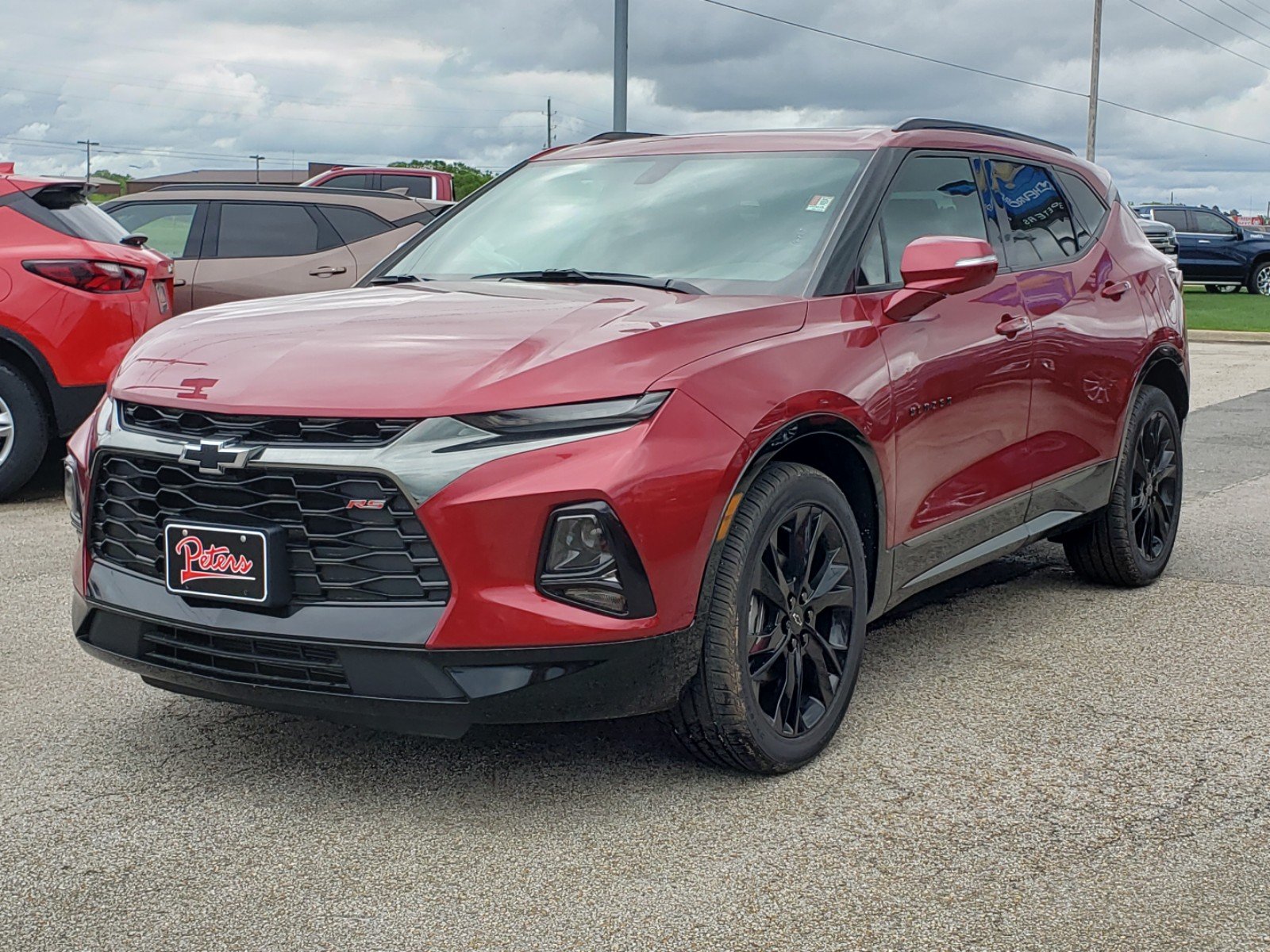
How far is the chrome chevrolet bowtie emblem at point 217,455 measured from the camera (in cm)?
323

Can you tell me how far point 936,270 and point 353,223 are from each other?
7620 mm

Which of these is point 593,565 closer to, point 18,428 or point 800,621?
point 800,621

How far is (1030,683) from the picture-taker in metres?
4.57

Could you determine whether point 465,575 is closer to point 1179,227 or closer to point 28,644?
point 28,644

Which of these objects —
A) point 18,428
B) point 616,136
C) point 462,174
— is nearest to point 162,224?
point 18,428

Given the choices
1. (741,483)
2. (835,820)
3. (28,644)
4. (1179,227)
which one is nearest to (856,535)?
(741,483)

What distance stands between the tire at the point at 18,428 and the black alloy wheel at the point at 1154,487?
5397 mm

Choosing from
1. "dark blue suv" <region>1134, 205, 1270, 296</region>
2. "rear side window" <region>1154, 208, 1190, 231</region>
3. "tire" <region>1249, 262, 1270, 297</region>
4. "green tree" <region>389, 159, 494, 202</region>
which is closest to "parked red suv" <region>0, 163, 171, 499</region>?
"dark blue suv" <region>1134, 205, 1270, 296</region>

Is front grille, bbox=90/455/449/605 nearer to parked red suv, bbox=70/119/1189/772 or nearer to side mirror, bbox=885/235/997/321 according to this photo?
parked red suv, bbox=70/119/1189/772

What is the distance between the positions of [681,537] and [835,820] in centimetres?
80

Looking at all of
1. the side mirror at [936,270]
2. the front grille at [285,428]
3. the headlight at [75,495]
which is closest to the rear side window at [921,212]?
the side mirror at [936,270]

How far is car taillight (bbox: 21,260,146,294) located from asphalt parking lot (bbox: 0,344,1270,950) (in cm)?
319

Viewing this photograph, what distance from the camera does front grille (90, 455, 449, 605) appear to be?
3.17m

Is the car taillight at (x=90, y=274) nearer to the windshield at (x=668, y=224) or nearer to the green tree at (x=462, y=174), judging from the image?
the windshield at (x=668, y=224)
